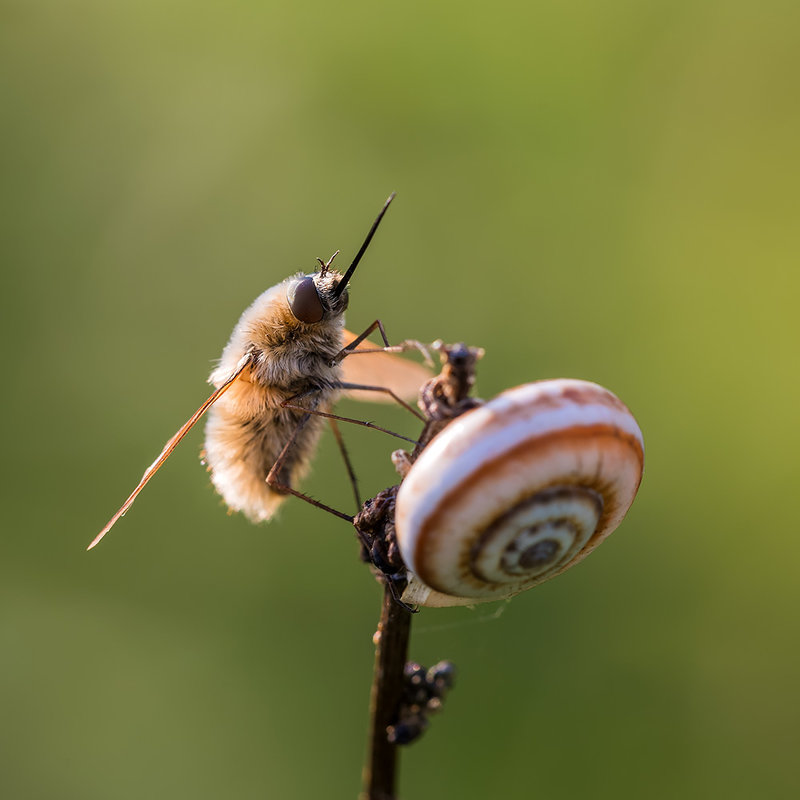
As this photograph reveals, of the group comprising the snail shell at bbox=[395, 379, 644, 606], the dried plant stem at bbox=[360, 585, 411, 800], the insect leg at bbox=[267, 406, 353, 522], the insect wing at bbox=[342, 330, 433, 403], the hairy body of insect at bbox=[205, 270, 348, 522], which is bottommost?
the dried plant stem at bbox=[360, 585, 411, 800]

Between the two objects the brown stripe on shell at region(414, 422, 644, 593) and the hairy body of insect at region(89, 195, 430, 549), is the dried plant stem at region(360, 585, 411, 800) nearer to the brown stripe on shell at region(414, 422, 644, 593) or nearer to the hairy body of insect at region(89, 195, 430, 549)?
the brown stripe on shell at region(414, 422, 644, 593)

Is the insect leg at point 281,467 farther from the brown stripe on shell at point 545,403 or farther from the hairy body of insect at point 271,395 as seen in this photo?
the brown stripe on shell at point 545,403

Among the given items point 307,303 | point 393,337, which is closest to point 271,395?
point 307,303

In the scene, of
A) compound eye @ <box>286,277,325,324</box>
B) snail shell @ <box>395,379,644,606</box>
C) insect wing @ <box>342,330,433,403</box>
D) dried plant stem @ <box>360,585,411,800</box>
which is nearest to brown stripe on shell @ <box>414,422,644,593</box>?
snail shell @ <box>395,379,644,606</box>

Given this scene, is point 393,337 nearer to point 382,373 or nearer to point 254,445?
point 382,373

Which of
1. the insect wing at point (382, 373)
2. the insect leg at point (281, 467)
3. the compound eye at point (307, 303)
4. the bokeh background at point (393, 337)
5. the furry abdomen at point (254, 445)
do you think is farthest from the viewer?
the bokeh background at point (393, 337)

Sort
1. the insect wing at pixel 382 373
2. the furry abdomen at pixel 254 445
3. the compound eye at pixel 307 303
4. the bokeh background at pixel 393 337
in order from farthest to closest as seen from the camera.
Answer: the bokeh background at pixel 393 337, the insect wing at pixel 382 373, the furry abdomen at pixel 254 445, the compound eye at pixel 307 303

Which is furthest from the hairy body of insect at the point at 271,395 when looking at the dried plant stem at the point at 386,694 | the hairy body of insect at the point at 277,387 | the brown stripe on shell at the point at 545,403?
the brown stripe on shell at the point at 545,403
